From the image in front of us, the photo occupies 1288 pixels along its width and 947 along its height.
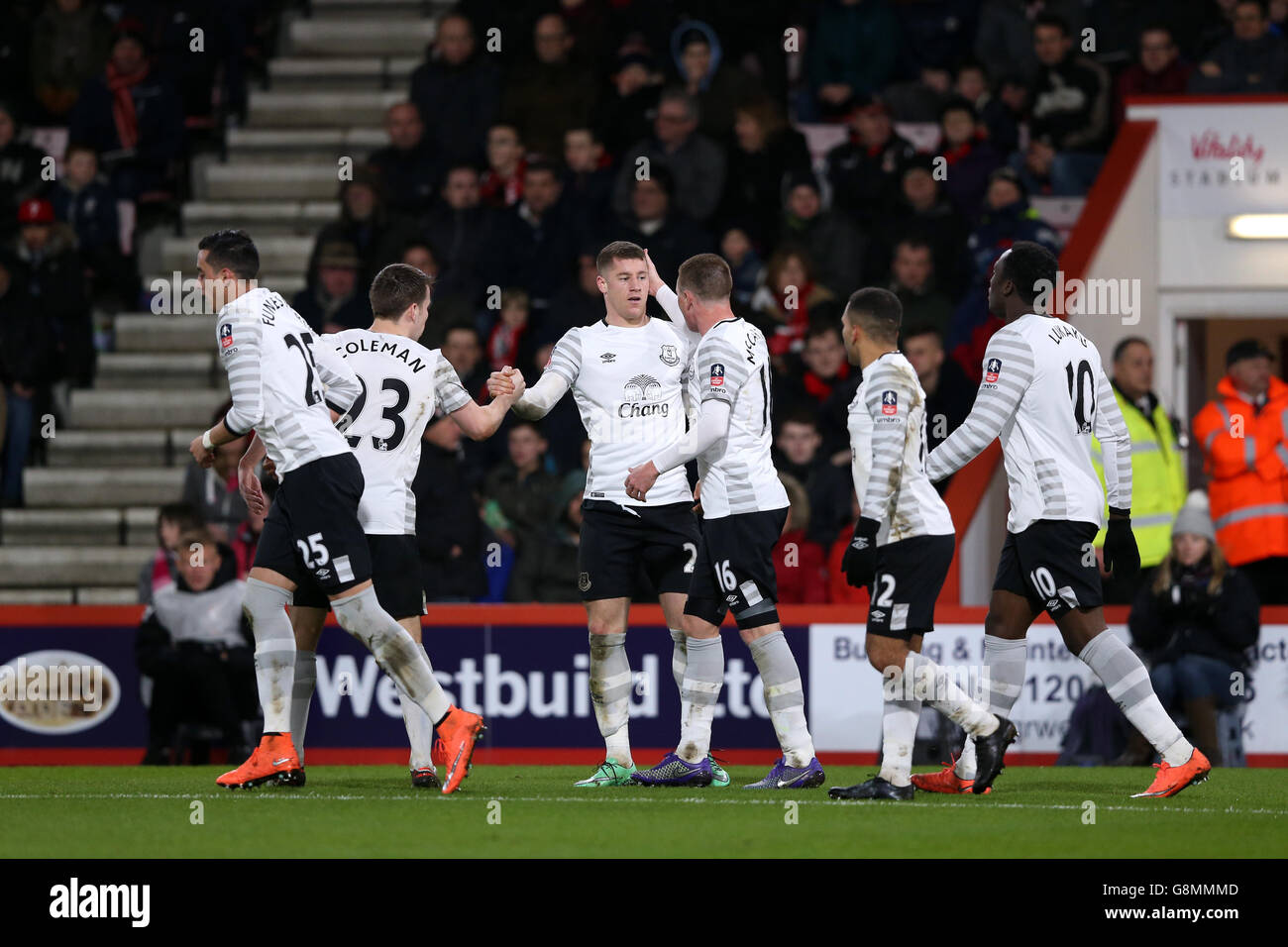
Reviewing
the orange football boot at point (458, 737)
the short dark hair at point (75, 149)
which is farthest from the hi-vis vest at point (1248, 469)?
the short dark hair at point (75, 149)

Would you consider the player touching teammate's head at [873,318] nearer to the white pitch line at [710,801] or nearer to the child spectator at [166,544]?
the white pitch line at [710,801]

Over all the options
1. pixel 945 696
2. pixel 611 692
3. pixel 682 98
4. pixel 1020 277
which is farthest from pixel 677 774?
pixel 682 98

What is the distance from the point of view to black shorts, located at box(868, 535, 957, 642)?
8258 millimetres

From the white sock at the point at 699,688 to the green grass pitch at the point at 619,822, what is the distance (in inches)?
9.8

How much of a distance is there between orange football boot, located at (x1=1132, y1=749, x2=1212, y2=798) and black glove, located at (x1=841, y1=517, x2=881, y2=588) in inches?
59.6

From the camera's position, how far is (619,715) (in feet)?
30.3

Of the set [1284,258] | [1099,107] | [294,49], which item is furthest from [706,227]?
[294,49]

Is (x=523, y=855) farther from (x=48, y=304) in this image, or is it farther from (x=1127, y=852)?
(x=48, y=304)

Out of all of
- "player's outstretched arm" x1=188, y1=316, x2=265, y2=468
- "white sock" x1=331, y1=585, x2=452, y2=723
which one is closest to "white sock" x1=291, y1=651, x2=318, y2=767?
"white sock" x1=331, y1=585, x2=452, y2=723

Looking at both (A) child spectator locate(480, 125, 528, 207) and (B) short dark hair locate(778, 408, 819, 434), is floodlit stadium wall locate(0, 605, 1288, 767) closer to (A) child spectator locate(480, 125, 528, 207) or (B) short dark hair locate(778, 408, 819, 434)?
(B) short dark hair locate(778, 408, 819, 434)

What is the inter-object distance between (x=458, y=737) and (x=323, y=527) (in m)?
1.04

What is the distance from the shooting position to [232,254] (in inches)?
343

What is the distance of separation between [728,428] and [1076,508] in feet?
5.02

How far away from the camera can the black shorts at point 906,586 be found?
8.26 metres
